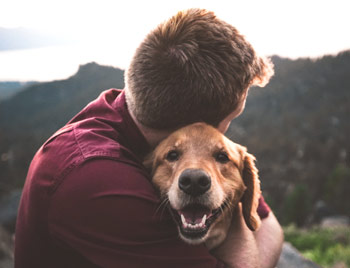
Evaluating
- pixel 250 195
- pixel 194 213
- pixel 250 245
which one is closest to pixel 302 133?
pixel 250 195

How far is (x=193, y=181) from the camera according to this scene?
242 cm

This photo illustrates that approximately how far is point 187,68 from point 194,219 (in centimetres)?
115

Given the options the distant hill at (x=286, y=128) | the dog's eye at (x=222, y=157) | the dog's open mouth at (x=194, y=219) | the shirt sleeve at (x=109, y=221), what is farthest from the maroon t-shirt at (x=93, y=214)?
the distant hill at (x=286, y=128)

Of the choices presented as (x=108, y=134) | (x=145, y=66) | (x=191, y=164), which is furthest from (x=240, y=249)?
(x=145, y=66)

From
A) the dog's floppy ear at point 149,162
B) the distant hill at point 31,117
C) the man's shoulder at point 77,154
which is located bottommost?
the distant hill at point 31,117

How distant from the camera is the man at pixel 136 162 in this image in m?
1.98

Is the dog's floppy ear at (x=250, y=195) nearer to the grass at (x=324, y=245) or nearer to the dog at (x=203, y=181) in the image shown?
the dog at (x=203, y=181)

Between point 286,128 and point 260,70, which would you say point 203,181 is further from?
point 286,128

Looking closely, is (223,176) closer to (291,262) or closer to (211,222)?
(211,222)

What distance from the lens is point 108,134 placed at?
2.44m

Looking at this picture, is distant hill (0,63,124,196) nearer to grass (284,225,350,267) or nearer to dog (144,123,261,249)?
grass (284,225,350,267)

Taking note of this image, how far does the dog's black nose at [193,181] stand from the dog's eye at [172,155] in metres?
0.40

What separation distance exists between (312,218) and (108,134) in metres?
42.0

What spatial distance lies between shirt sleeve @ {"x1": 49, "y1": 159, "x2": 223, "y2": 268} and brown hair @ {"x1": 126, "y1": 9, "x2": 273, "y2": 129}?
647mm
